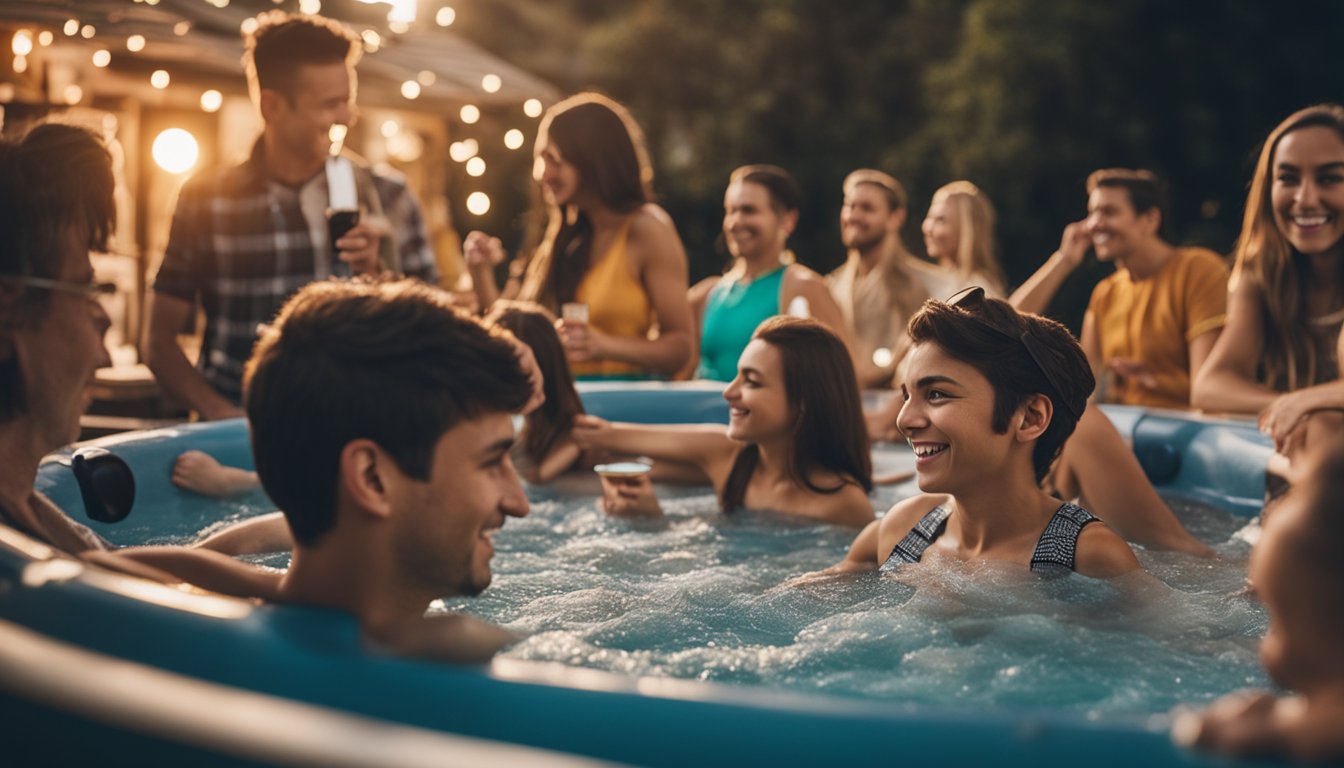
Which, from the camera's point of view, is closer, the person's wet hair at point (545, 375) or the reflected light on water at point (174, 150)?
the person's wet hair at point (545, 375)

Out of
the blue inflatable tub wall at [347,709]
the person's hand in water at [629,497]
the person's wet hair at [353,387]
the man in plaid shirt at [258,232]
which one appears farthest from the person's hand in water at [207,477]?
the person's wet hair at [353,387]

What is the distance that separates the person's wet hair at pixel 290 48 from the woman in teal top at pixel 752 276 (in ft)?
7.49

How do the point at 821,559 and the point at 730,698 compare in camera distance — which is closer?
the point at 730,698

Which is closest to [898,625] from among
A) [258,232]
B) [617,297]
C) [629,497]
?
[629,497]

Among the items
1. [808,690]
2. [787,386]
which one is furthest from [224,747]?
Result: [787,386]

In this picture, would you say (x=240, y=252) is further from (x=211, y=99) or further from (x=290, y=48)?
(x=211, y=99)

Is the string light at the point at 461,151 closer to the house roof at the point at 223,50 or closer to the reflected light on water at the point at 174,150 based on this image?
the house roof at the point at 223,50

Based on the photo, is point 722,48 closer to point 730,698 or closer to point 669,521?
point 669,521

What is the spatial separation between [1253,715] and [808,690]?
131cm

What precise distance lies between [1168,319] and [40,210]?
4463 millimetres

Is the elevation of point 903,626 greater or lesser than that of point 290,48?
lesser

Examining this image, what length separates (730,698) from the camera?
1.52 meters

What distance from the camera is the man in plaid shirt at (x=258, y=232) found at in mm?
4406

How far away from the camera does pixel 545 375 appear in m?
4.78
